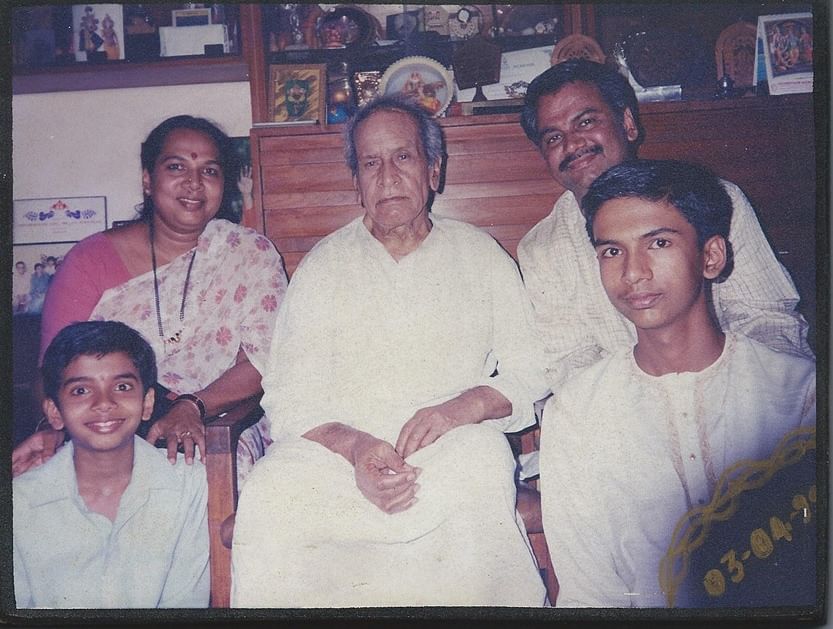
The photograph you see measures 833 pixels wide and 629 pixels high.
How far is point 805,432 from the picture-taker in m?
2.14

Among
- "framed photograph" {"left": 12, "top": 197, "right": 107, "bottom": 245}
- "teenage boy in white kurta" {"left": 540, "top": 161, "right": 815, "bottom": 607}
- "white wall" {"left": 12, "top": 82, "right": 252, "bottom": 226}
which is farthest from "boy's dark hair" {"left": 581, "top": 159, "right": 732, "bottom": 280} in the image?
"framed photograph" {"left": 12, "top": 197, "right": 107, "bottom": 245}

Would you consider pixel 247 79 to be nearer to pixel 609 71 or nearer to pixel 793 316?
pixel 609 71

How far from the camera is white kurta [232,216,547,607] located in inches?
81.0

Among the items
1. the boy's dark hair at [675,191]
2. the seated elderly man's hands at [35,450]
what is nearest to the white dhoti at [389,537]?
the seated elderly man's hands at [35,450]

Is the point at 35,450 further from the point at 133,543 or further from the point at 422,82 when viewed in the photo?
the point at 422,82

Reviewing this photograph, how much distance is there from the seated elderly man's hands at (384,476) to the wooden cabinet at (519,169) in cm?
58

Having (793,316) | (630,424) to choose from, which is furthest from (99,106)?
(793,316)

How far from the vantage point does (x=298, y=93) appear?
2.24 meters

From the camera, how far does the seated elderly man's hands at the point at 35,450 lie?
2170mm

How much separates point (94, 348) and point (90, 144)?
596 millimetres

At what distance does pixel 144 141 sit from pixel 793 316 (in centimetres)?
191

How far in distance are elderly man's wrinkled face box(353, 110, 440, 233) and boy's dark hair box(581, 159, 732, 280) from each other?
1.53 feet

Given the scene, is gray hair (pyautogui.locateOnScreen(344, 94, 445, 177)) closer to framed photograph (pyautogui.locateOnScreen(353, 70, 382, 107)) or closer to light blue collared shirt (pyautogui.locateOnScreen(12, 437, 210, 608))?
framed photograph (pyautogui.locateOnScreen(353, 70, 382, 107))
